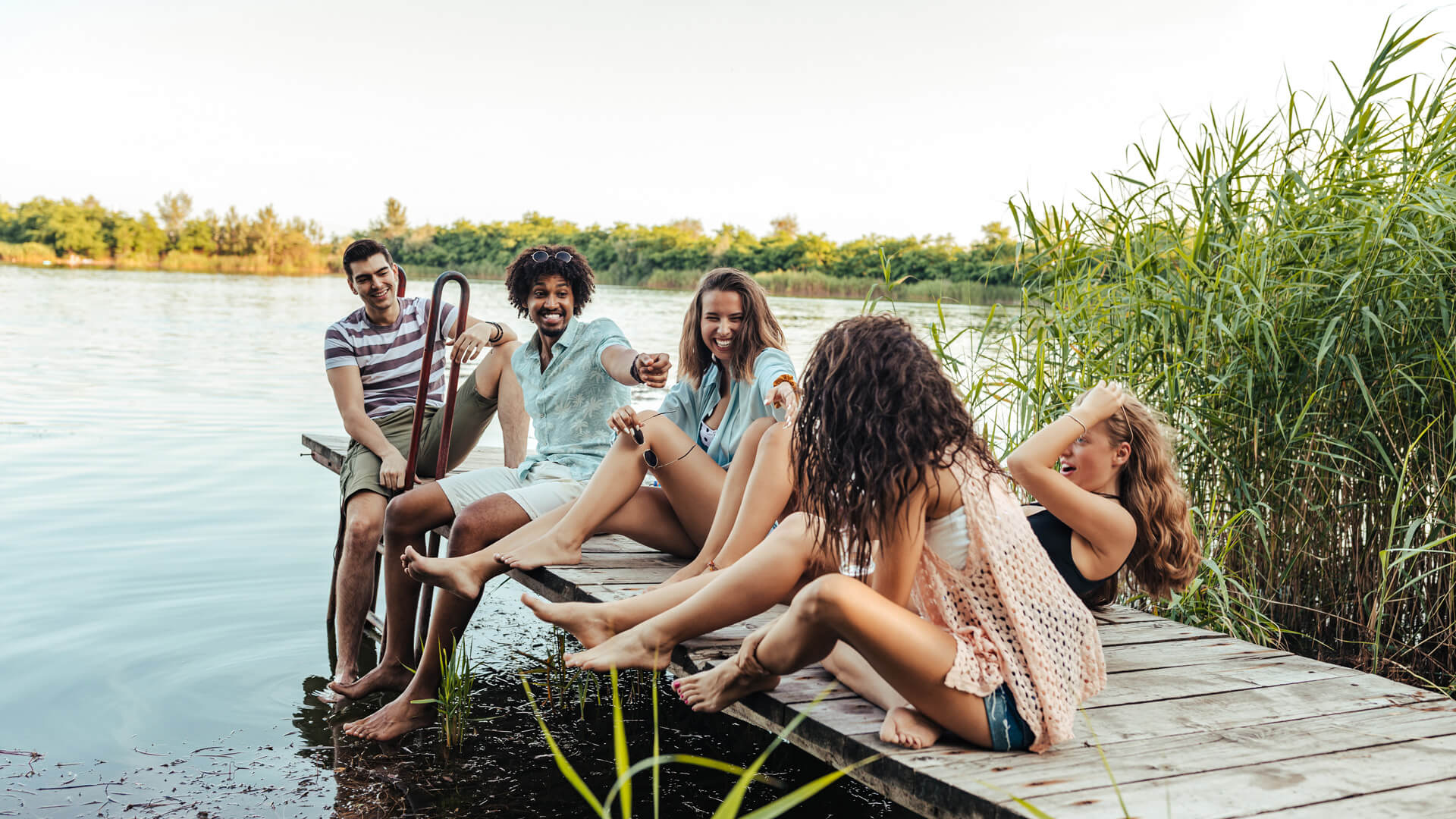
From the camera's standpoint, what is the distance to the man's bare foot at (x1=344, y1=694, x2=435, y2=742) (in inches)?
122

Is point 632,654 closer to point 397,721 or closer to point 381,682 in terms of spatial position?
point 397,721

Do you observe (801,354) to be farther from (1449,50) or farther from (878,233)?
(878,233)

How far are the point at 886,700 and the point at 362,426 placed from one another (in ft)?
8.40

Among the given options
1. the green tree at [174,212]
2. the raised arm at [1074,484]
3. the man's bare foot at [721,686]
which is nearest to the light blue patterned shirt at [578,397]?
the man's bare foot at [721,686]

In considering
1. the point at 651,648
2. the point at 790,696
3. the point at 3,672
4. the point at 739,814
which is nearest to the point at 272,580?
the point at 3,672

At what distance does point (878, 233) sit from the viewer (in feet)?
97.2

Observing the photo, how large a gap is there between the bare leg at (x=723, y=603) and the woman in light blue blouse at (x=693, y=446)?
1.97ft

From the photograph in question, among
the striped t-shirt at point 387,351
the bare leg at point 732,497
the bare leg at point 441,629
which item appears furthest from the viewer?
the striped t-shirt at point 387,351

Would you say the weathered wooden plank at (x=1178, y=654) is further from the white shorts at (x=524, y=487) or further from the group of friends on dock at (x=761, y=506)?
the white shorts at (x=524, y=487)

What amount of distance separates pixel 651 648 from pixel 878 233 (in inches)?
1112

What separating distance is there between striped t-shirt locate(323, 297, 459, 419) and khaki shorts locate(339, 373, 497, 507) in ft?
0.24

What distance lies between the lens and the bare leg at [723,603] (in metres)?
2.13

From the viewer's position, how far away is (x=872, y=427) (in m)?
1.74

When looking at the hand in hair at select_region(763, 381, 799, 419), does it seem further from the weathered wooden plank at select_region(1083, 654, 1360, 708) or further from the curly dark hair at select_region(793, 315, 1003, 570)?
the weathered wooden plank at select_region(1083, 654, 1360, 708)
